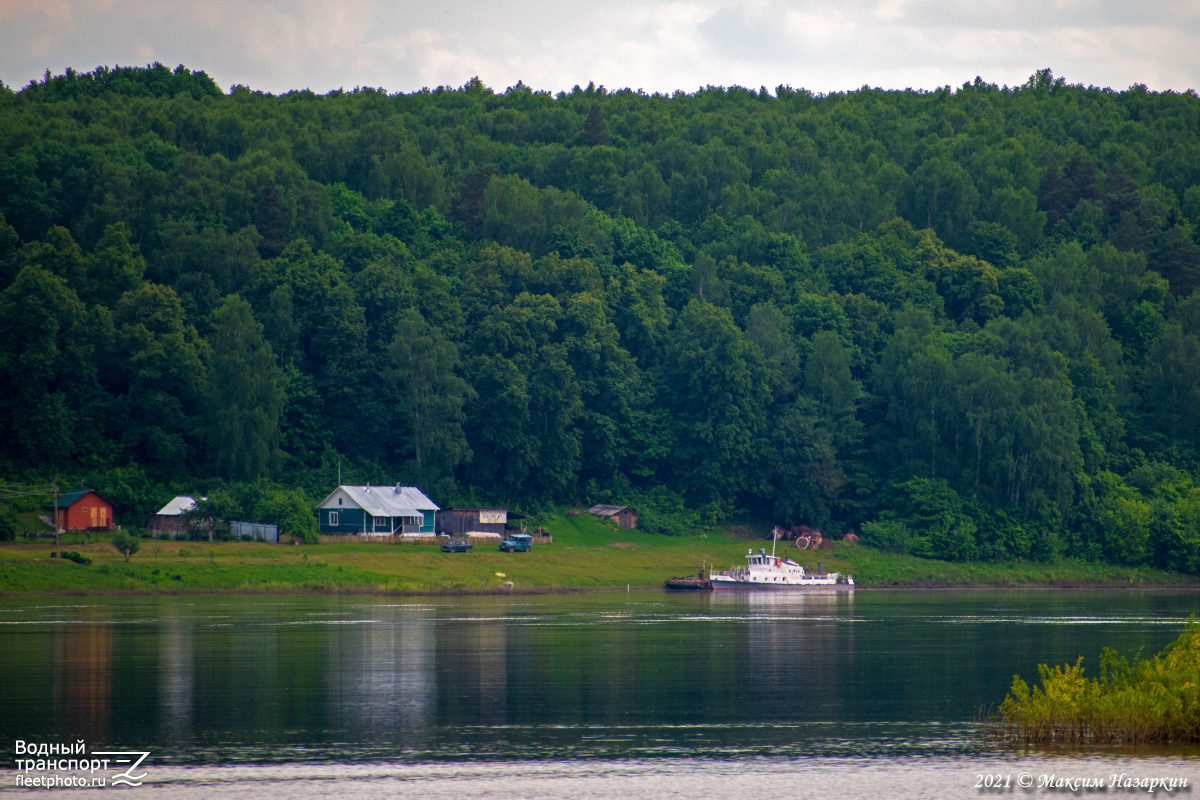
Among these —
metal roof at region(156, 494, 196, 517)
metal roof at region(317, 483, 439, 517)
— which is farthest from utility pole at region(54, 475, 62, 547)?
metal roof at region(317, 483, 439, 517)

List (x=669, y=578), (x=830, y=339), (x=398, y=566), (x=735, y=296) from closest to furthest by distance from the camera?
1. (x=398, y=566)
2. (x=669, y=578)
3. (x=830, y=339)
4. (x=735, y=296)

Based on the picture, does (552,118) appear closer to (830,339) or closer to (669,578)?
(830,339)

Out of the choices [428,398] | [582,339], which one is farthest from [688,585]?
[582,339]

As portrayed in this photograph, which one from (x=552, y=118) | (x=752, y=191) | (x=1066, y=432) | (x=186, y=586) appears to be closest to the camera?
(x=186, y=586)

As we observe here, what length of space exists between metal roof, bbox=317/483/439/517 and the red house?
15711mm

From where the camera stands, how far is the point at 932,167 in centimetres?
16938

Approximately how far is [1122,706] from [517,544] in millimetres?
68946

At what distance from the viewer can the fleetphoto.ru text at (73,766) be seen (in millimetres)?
27391

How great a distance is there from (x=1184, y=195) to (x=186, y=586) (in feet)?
457

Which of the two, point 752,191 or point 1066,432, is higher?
point 752,191

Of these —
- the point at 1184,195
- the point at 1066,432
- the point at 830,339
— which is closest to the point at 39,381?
the point at 830,339

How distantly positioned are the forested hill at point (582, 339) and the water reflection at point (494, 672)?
3747cm

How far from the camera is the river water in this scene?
91.4 ft

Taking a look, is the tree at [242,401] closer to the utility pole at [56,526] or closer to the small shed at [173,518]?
the small shed at [173,518]
